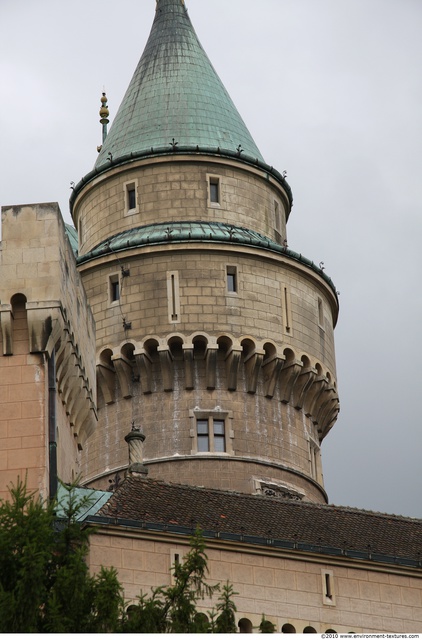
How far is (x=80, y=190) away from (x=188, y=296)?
22.7ft

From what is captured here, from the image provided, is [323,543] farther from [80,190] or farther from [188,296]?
[80,190]

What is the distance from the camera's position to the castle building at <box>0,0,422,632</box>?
41438 mm

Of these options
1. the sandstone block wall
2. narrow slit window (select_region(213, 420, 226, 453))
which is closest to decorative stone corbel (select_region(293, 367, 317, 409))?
narrow slit window (select_region(213, 420, 226, 453))

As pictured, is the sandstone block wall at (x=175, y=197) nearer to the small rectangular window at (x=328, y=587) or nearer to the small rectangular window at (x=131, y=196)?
the small rectangular window at (x=131, y=196)

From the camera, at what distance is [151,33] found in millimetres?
64375

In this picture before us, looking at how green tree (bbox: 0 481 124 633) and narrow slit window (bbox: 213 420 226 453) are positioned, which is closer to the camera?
green tree (bbox: 0 481 124 633)

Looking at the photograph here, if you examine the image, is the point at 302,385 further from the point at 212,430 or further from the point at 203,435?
the point at 203,435

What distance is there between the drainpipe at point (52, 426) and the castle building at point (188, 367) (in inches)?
2.6

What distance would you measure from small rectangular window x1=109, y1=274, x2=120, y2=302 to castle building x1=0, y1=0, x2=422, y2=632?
42 mm

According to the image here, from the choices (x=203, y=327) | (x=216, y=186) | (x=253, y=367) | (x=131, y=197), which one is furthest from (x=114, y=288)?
(x=216, y=186)

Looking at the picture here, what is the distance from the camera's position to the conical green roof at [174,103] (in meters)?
60.1

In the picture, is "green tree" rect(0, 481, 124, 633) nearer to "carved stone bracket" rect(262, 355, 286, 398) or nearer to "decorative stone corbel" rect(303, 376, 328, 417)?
"carved stone bracket" rect(262, 355, 286, 398)

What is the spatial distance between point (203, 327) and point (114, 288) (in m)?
2.82

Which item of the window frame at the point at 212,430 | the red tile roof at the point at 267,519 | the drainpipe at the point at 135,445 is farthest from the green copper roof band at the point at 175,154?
the red tile roof at the point at 267,519
